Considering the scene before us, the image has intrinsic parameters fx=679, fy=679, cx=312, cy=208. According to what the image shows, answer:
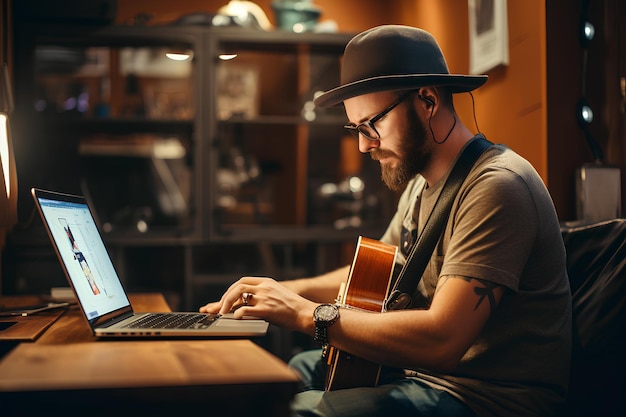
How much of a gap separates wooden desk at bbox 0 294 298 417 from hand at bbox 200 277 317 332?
0.29m

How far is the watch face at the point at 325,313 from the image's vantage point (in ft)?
4.75

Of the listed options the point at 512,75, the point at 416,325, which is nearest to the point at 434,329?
the point at 416,325

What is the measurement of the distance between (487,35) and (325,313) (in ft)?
5.71

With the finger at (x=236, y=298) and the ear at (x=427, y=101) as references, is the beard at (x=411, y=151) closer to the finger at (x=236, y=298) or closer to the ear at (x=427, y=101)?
the ear at (x=427, y=101)

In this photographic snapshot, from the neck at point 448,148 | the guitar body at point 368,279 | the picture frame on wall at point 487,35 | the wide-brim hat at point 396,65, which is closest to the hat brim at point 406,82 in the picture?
the wide-brim hat at point 396,65

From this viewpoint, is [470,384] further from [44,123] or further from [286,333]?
[44,123]

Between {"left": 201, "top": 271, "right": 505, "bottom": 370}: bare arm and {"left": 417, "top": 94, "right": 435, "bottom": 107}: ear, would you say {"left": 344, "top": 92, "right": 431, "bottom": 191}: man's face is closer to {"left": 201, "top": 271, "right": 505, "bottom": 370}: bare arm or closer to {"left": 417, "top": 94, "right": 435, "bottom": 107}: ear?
{"left": 417, "top": 94, "right": 435, "bottom": 107}: ear

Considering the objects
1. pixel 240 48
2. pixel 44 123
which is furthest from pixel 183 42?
pixel 44 123

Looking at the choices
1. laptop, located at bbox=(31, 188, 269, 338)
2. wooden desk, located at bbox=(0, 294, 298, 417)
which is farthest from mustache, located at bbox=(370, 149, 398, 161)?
wooden desk, located at bbox=(0, 294, 298, 417)

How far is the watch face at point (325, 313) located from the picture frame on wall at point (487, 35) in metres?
1.53

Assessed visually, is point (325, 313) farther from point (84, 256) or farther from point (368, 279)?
point (84, 256)

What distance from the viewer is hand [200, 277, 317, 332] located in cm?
146

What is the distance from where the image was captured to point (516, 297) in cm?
153

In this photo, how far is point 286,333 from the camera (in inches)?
143
